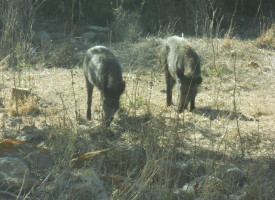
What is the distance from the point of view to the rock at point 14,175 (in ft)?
15.8

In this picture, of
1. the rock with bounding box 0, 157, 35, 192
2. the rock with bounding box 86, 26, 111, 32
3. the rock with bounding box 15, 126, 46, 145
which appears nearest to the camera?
the rock with bounding box 0, 157, 35, 192

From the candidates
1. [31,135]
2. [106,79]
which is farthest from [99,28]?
[31,135]

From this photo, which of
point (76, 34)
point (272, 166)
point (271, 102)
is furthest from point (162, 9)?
point (272, 166)

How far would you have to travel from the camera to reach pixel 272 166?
5711 mm

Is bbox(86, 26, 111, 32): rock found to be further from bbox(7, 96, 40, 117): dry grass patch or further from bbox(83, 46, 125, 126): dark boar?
bbox(7, 96, 40, 117): dry grass patch

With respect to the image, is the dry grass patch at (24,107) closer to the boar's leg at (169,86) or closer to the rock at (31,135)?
the rock at (31,135)

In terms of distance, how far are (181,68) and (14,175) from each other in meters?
4.37

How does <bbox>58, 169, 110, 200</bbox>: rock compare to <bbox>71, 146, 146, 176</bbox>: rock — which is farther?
<bbox>71, 146, 146, 176</bbox>: rock

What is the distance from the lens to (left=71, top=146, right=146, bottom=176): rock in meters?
5.40

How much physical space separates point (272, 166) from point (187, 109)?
117 inches

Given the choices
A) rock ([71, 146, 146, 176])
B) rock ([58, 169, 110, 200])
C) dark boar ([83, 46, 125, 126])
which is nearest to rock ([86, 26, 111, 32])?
dark boar ([83, 46, 125, 126])

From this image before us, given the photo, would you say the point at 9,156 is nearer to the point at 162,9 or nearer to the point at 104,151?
the point at 104,151

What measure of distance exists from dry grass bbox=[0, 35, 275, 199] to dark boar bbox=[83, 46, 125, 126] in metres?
0.24

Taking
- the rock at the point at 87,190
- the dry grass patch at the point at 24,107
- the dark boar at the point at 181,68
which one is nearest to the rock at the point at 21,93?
the dry grass patch at the point at 24,107
